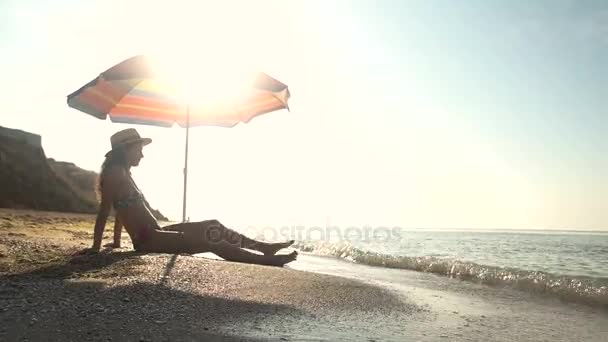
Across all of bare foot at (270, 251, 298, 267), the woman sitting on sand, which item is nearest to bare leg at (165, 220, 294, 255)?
the woman sitting on sand

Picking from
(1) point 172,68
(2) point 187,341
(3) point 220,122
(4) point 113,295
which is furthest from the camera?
(3) point 220,122

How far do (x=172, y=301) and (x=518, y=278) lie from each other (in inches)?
260

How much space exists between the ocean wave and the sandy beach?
2.58ft

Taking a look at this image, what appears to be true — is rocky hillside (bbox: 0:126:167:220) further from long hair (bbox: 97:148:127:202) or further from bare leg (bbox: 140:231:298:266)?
bare leg (bbox: 140:231:298:266)

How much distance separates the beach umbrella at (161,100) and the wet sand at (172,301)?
102 inches

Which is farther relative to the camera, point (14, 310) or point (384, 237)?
point (384, 237)

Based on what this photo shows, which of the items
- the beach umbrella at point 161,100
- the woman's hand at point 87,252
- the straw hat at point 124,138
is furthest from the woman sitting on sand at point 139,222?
the beach umbrella at point 161,100

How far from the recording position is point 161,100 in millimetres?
8914

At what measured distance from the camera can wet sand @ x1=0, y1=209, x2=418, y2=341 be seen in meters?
3.19

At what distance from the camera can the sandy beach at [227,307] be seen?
10.7ft

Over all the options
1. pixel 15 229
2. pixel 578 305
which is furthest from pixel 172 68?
pixel 578 305

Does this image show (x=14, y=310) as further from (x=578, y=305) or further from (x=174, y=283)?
(x=578, y=305)

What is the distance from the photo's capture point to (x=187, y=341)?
2.97m

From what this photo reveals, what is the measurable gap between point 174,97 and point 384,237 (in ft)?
55.7
